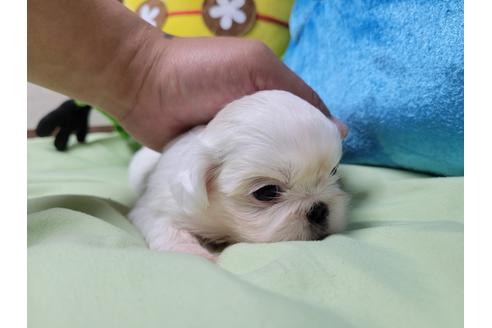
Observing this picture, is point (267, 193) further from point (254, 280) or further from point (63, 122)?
point (63, 122)

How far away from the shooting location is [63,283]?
27.4 inches

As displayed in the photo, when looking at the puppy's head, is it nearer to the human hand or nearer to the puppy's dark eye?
the puppy's dark eye

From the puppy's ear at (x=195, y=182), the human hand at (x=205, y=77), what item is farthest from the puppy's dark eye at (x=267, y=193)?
the human hand at (x=205, y=77)

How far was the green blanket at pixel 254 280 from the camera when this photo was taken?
2.07 feet

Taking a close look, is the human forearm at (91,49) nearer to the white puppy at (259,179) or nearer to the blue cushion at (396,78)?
the white puppy at (259,179)

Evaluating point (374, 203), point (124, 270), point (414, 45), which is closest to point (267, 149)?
point (374, 203)

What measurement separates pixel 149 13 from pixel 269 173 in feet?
4.42

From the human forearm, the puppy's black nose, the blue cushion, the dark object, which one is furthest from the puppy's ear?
the dark object

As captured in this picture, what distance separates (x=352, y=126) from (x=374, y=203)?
0.41 m

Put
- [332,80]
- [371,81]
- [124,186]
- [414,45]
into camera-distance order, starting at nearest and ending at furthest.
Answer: [414,45] → [371,81] → [332,80] → [124,186]

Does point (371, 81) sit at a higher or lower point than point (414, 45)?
lower

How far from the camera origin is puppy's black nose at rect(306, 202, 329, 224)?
1148 mm

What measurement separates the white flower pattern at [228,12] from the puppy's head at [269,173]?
1.02 metres

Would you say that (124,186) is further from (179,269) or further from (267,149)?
(179,269)
